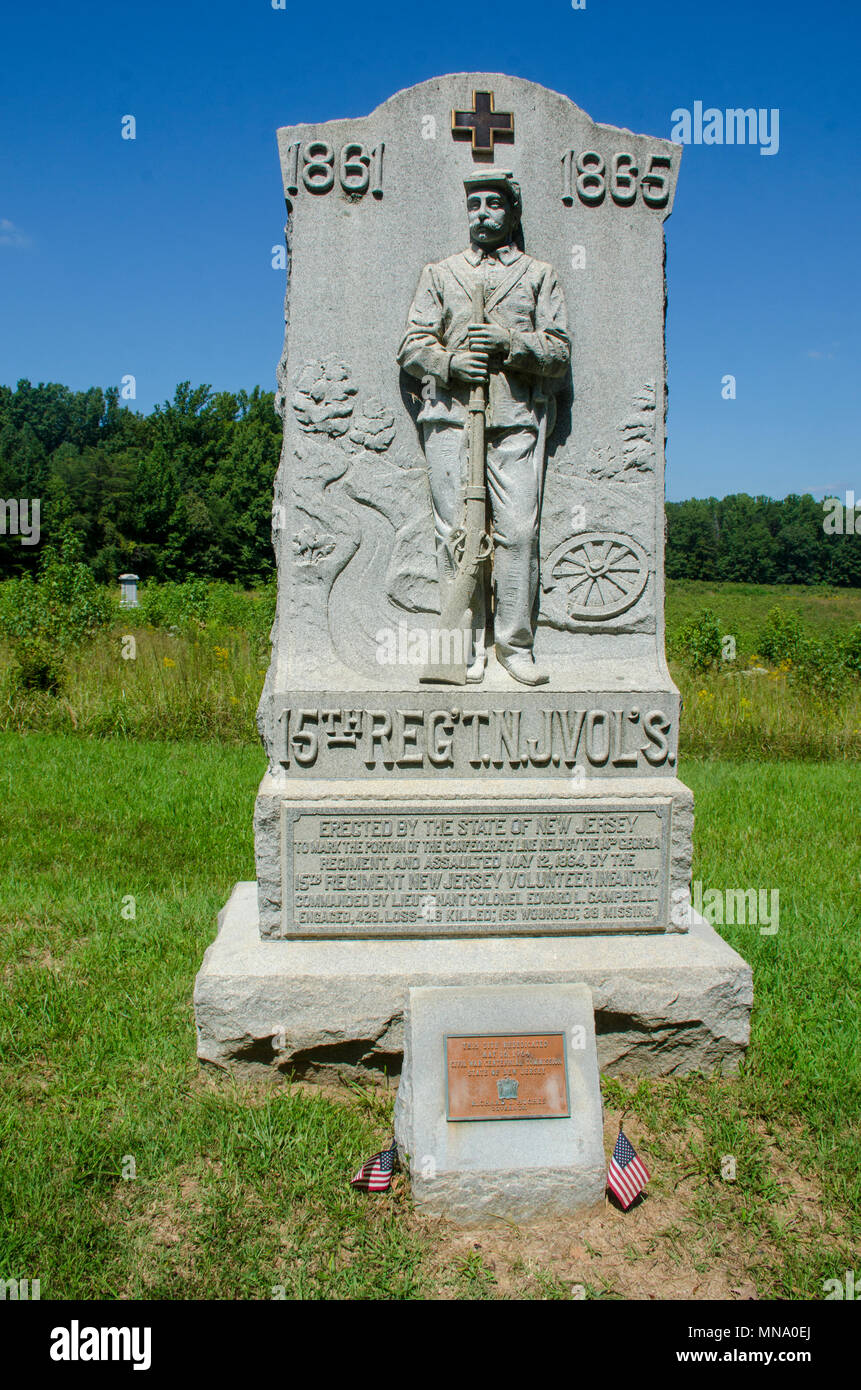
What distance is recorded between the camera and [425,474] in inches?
156

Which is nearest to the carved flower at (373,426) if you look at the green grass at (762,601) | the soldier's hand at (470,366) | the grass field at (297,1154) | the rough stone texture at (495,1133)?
the soldier's hand at (470,366)

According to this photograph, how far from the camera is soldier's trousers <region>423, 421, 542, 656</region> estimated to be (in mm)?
3867

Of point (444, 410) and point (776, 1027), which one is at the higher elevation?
point (444, 410)

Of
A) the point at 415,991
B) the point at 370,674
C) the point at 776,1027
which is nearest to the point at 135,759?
the point at 370,674

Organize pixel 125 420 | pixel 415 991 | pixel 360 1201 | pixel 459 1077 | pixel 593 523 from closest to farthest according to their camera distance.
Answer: pixel 360 1201
pixel 459 1077
pixel 415 991
pixel 593 523
pixel 125 420

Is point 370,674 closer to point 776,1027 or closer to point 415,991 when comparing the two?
point 415,991

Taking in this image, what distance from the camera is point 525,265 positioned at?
381 cm

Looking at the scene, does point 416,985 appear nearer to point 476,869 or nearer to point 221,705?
point 476,869

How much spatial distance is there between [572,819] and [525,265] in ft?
7.44

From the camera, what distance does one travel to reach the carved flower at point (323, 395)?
3.88 m

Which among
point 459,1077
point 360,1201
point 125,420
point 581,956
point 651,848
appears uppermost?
point 125,420

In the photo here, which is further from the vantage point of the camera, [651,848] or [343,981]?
[651,848]

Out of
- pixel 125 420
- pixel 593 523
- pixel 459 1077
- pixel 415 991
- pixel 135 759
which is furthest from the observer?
pixel 125 420

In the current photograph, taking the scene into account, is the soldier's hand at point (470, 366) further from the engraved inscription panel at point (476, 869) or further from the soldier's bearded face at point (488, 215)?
the engraved inscription panel at point (476, 869)
